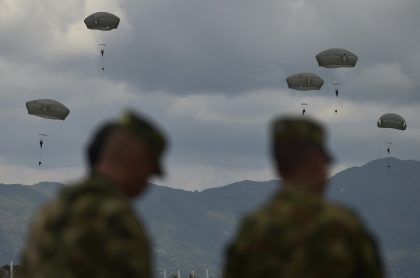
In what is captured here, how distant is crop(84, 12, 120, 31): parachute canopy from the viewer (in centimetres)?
8569

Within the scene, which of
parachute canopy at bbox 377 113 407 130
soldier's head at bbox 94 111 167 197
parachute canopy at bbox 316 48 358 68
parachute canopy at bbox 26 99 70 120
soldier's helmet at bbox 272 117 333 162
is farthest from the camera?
parachute canopy at bbox 377 113 407 130

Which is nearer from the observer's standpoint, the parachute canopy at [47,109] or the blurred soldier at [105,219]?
the blurred soldier at [105,219]

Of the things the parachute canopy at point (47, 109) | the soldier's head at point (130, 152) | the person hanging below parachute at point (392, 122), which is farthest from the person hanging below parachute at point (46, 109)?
the soldier's head at point (130, 152)

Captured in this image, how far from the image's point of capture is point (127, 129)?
20.7ft

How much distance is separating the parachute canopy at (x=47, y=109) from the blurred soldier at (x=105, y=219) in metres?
77.2

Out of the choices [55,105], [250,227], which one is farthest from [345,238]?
[55,105]

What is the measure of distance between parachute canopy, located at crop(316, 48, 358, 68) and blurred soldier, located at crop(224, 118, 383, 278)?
80.2 metres

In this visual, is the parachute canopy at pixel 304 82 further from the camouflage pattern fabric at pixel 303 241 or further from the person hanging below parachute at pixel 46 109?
the camouflage pattern fabric at pixel 303 241

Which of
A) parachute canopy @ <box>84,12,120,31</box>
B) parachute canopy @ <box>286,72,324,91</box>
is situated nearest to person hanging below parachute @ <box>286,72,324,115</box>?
parachute canopy @ <box>286,72,324,91</box>

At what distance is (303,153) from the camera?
638 cm

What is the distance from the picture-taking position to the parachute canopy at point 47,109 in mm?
82812

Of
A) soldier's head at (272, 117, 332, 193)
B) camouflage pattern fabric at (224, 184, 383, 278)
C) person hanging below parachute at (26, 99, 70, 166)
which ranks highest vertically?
person hanging below parachute at (26, 99, 70, 166)

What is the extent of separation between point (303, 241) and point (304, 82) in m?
84.0

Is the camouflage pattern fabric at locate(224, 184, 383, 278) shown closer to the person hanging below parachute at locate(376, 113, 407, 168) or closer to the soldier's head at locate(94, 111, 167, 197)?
the soldier's head at locate(94, 111, 167, 197)
